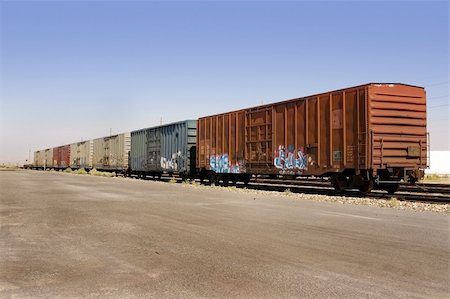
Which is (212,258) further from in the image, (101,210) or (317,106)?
(317,106)

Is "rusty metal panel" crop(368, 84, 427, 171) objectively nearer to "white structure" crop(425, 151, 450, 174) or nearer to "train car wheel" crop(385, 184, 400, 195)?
"train car wheel" crop(385, 184, 400, 195)

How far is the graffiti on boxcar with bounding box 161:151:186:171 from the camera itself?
28.1 meters

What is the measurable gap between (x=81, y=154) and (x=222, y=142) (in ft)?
123

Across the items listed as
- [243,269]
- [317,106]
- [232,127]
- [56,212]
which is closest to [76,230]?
[56,212]

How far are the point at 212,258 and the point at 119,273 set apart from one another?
4.51 feet

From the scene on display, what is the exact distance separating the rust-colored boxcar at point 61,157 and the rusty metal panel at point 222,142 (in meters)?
43.2

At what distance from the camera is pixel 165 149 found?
99.8ft

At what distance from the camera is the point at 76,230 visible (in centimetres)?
832

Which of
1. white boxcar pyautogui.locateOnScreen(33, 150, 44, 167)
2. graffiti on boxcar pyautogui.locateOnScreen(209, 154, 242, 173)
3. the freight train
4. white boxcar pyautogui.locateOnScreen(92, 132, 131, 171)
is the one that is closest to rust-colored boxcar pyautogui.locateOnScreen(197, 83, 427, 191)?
the freight train

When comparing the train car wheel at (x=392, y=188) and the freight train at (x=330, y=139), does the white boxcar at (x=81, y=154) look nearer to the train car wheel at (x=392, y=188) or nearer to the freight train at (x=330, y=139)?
the freight train at (x=330, y=139)

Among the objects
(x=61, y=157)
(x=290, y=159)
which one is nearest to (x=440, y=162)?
(x=290, y=159)

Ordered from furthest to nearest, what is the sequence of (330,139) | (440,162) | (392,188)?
(440,162), (392,188), (330,139)

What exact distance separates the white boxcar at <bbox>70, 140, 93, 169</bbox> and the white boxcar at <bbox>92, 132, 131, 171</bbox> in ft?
6.14

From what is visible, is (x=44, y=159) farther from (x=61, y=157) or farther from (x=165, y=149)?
(x=165, y=149)
